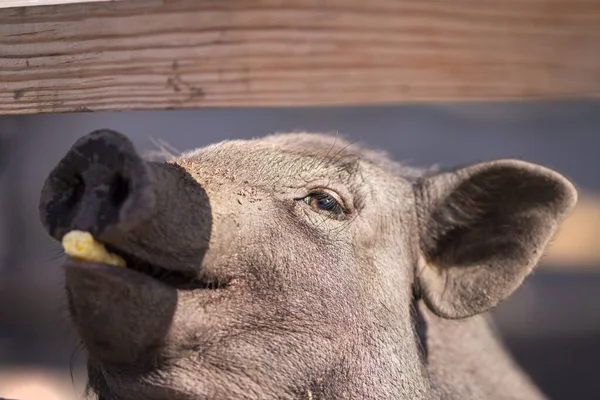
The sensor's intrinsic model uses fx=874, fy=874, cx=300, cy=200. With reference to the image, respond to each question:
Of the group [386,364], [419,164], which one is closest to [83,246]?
[386,364]

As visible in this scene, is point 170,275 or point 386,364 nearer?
point 170,275

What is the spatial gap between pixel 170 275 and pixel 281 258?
470mm

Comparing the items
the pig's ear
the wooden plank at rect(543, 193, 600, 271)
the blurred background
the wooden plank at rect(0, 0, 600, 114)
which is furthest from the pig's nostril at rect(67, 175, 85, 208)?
the wooden plank at rect(543, 193, 600, 271)

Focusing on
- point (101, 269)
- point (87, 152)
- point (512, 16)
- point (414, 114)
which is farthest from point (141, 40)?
point (414, 114)

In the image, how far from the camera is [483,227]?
388cm

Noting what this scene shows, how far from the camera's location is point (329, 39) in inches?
97.0

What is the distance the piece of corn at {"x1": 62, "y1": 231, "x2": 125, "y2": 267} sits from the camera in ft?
7.44

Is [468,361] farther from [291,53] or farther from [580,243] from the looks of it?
[580,243]

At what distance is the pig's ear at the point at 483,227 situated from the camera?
3.66 meters

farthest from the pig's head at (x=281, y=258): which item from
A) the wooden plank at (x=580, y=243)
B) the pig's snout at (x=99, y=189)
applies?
the wooden plank at (x=580, y=243)

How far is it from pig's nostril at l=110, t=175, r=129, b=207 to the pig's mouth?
5.6 inches

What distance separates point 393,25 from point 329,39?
0.19m

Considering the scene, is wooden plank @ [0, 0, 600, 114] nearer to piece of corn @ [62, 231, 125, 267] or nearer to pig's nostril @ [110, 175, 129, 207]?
pig's nostril @ [110, 175, 129, 207]

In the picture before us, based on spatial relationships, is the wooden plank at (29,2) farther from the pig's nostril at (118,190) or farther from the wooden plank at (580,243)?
the wooden plank at (580,243)
